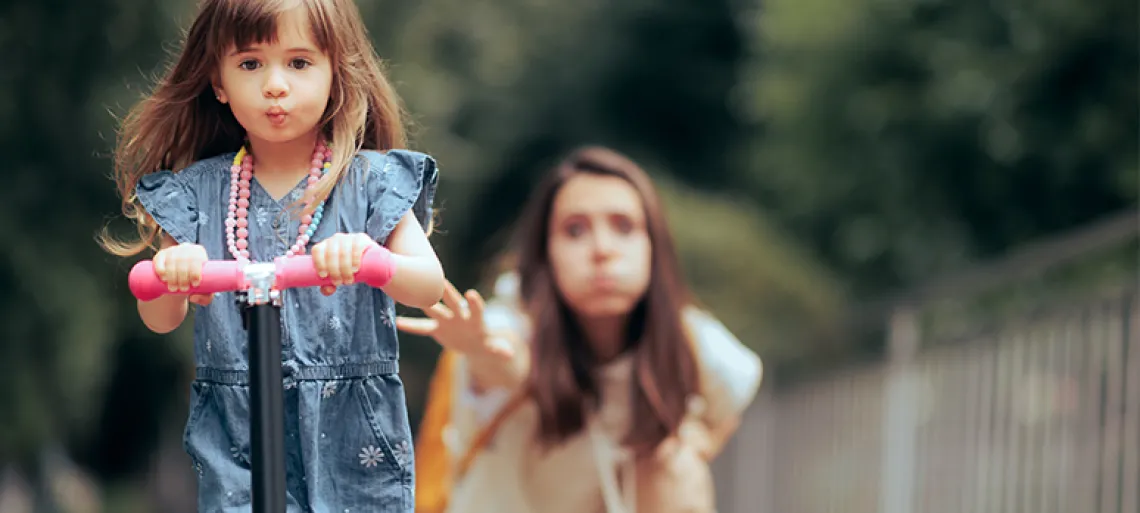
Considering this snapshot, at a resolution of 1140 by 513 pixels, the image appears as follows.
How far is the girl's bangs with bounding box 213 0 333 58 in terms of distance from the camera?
2027mm

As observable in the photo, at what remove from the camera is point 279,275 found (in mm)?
1879

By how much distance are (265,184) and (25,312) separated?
452 cm

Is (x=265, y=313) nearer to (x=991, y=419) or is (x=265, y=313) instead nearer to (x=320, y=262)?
(x=320, y=262)

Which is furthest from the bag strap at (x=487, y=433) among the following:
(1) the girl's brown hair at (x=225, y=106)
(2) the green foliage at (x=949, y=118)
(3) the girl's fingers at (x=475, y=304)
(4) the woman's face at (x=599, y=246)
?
(2) the green foliage at (x=949, y=118)

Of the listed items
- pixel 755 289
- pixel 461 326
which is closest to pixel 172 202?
pixel 461 326

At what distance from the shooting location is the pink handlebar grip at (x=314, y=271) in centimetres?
188

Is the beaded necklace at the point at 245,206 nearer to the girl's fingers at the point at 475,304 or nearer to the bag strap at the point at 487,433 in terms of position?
the girl's fingers at the point at 475,304

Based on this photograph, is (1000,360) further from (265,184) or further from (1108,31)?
(265,184)

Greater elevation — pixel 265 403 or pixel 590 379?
pixel 590 379

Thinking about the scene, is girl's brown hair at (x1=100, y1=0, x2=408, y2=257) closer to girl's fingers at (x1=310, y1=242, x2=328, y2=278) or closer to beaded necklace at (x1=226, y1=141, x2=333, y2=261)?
beaded necklace at (x1=226, y1=141, x2=333, y2=261)

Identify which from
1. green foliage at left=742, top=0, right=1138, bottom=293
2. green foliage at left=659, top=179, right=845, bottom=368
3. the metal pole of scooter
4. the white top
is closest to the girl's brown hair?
the metal pole of scooter

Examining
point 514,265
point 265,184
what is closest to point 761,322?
point 514,265

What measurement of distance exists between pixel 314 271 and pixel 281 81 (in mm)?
314

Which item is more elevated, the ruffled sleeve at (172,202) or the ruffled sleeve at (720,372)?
the ruffled sleeve at (720,372)
